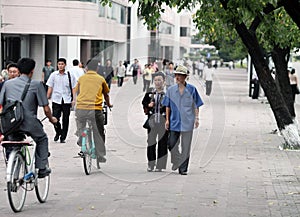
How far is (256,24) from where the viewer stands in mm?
16375

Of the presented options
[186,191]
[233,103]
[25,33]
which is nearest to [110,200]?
[186,191]

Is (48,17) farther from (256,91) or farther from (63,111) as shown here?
(63,111)

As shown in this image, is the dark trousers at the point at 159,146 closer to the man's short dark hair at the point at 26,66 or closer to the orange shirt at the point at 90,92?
the orange shirt at the point at 90,92

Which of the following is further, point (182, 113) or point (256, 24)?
point (256, 24)

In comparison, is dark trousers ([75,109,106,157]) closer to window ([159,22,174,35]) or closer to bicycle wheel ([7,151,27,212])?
bicycle wheel ([7,151,27,212])

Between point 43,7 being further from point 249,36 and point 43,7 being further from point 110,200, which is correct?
point 110,200

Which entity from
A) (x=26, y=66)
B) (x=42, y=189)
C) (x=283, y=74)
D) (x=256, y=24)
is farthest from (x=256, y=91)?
(x=26, y=66)

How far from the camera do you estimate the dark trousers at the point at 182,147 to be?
38.8 feet

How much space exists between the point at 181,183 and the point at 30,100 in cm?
318

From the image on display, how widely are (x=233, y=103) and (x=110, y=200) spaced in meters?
25.4

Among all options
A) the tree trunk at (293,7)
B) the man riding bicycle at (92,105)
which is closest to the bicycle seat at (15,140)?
the man riding bicycle at (92,105)

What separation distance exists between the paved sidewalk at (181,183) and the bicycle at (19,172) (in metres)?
0.18

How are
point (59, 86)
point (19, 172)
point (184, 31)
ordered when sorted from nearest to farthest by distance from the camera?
point (19, 172)
point (59, 86)
point (184, 31)

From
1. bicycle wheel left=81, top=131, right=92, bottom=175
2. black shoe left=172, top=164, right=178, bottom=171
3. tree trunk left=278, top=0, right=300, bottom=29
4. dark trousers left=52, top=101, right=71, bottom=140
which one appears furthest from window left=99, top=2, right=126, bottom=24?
tree trunk left=278, top=0, right=300, bottom=29
